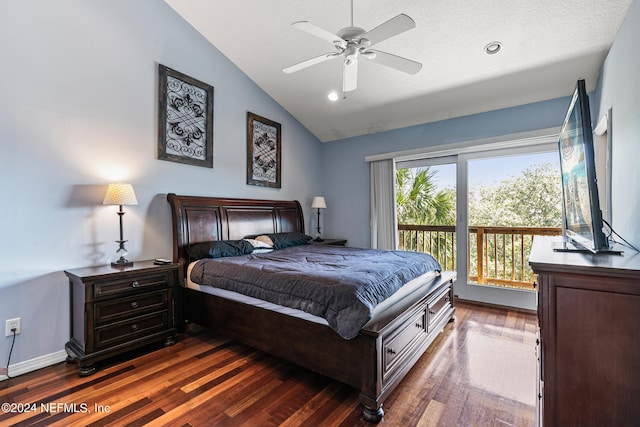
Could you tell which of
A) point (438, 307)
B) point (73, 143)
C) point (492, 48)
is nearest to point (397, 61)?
point (492, 48)

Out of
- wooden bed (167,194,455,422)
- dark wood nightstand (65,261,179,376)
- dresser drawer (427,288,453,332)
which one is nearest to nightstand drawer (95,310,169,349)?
dark wood nightstand (65,261,179,376)

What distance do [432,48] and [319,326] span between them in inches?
112

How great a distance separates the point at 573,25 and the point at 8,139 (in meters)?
4.58

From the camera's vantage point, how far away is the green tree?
4.23 m

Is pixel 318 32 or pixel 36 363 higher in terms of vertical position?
pixel 318 32

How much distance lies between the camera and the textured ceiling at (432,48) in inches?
97.3

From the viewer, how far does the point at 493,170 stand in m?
3.85

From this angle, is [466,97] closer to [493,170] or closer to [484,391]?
[493,170]

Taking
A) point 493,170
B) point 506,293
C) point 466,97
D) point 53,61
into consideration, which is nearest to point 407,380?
point 506,293

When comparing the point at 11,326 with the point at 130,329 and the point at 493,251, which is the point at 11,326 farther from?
the point at 493,251

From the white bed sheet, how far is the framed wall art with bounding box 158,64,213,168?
125 centimetres

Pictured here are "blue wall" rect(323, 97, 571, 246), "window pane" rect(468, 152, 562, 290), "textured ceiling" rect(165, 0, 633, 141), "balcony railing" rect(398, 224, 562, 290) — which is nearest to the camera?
"textured ceiling" rect(165, 0, 633, 141)

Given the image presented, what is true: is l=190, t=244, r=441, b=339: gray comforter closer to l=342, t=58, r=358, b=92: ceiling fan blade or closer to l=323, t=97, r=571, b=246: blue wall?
l=342, t=58, r=358, b=92: ceiling fan blade

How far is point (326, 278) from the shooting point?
202 centimetres
